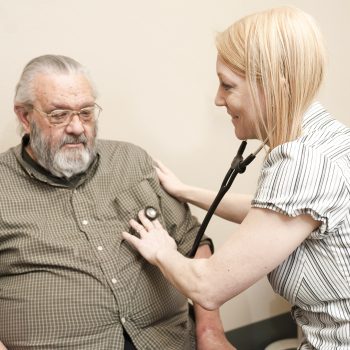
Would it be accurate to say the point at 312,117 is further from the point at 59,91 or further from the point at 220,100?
the point at 59,91

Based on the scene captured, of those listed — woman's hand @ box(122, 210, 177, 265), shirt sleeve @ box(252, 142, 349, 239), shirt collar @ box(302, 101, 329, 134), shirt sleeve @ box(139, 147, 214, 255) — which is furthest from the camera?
shirt sleeve @ box(139, 147, 214, 255)

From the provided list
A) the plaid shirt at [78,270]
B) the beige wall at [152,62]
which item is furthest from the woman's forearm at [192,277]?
the beige wall at [152,62]

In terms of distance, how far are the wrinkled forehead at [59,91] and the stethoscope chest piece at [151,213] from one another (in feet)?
1.23

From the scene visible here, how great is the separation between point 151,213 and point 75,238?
0.24 meters

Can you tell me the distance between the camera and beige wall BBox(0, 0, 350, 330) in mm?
1521


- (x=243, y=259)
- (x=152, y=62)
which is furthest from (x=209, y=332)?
(x=152, y=62)

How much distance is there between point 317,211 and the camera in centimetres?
84

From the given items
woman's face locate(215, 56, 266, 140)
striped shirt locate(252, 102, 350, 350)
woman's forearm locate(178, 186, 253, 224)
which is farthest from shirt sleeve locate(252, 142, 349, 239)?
woman's forearm locate(178, 186, 253, 224)

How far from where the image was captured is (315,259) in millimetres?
939

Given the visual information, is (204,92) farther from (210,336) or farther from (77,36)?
(210,336)

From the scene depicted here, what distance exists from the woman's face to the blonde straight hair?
2 cm

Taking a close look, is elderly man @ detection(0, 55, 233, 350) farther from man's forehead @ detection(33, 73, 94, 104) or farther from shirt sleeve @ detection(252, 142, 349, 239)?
shirt sleeve @ detection(252, 142, 349, 239)

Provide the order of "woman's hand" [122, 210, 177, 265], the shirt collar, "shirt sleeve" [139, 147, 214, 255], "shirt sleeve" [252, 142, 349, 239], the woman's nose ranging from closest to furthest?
"shirt sleeve" [252, 142, 349, 239]
the shirt collar
the woman's nose
"woman's hand" [122, 210, 177, 265]
"shirt sleeve" [139, 147, 214, 255]

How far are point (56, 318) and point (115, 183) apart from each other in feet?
1.47
